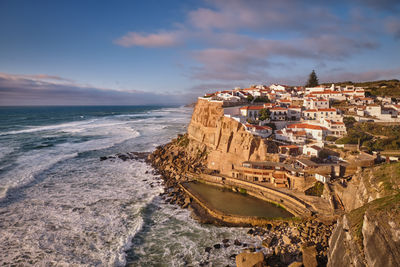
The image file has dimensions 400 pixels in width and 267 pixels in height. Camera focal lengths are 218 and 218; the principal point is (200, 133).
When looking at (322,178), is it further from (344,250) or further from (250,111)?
(250,111)

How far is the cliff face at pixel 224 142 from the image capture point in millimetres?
31312

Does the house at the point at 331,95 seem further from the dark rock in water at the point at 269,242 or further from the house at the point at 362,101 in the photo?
the dark rock in water at the point at 269,242

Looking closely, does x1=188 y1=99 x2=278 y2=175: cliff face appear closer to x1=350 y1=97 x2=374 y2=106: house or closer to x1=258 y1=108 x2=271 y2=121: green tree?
x1=258 y1=108 x2=271 y2=121: green tree

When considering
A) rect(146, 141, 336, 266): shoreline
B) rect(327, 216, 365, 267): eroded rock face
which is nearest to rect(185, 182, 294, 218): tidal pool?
rect(146, 141, 336, 266): shoreline

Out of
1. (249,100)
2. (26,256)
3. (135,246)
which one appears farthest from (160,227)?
(249,100)

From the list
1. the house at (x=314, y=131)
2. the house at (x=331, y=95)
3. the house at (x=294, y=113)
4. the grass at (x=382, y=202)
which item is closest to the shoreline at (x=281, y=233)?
the grass at (x=382, y=202)

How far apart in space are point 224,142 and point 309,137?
1357 cm

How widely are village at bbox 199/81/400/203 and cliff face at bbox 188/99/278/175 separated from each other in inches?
47.6

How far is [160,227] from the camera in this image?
811 inches

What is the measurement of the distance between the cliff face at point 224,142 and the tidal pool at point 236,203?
15.9 feet

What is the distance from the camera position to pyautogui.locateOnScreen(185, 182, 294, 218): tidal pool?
Result: 22000mm

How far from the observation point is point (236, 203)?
24.2 meters

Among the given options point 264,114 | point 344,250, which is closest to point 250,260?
point 344,250

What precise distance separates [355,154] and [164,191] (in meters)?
24.9
